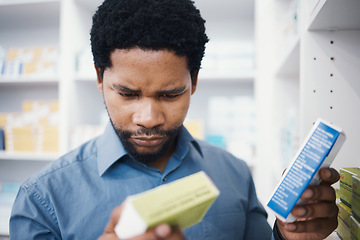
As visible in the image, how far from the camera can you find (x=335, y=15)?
0.63 meters

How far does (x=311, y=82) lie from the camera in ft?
2.38

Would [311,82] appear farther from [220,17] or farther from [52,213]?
[220,17]

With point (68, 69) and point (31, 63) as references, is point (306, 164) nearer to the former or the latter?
point (68, 69)

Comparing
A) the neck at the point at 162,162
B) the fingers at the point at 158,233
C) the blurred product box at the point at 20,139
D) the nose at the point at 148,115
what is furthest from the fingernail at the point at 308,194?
the blurred product box at the point at 20,139

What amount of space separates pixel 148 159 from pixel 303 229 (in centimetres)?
43

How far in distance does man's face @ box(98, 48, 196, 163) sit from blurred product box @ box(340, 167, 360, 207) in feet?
1.38

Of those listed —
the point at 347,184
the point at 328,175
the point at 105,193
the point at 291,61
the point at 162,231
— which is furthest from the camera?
the point at 291,61

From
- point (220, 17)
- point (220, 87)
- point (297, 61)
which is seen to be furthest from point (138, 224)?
point (220, 17)

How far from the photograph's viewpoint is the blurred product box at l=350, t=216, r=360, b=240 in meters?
0.54

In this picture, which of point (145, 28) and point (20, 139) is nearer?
point (145, 28)

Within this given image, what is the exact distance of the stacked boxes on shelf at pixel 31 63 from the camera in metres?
2.11

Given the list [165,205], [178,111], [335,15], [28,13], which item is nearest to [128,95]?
[178,111]

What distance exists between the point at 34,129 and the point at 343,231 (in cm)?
201

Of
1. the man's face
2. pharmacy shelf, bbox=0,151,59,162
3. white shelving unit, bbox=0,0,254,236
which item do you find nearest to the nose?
the man's face
